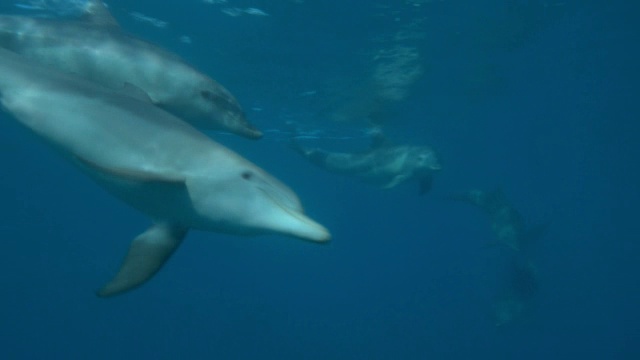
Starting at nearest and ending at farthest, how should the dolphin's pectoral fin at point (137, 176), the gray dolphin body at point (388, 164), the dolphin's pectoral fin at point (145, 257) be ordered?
the dolphin's pectoral fin at point (137, 176) → the dolphin's pectoral fin at point (145, 257) → the gray dolphin body at point (388, 164)

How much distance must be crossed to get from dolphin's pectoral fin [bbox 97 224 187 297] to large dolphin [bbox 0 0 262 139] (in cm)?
209

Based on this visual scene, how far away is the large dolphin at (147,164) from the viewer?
4.62m

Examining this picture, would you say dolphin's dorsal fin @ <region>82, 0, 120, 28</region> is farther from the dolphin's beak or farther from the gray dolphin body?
the gray dolphin body

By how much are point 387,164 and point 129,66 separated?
16913mm

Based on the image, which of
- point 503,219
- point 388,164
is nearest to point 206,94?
point 388,164

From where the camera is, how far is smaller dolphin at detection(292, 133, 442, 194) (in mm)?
22141

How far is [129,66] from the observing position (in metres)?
6.73

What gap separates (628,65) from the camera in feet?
85.1

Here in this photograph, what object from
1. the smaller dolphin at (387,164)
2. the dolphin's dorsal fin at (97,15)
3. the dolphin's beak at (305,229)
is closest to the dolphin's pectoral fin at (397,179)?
the smaller dolphin at (387,164)

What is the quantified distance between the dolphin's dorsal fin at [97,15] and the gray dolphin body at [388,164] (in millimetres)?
15652

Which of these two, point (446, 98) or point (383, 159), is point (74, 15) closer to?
point (383, 159)

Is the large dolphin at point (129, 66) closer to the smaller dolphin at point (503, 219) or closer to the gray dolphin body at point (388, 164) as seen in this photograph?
the gray dolphin body at point (388, 164)

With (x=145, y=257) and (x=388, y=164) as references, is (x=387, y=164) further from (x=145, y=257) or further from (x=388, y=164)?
(x=145, y=257)

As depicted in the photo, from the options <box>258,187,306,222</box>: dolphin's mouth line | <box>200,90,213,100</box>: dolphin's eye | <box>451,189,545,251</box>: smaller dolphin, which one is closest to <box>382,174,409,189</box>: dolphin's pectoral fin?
<box>451,189,545,251</box>: smaller dolphin
